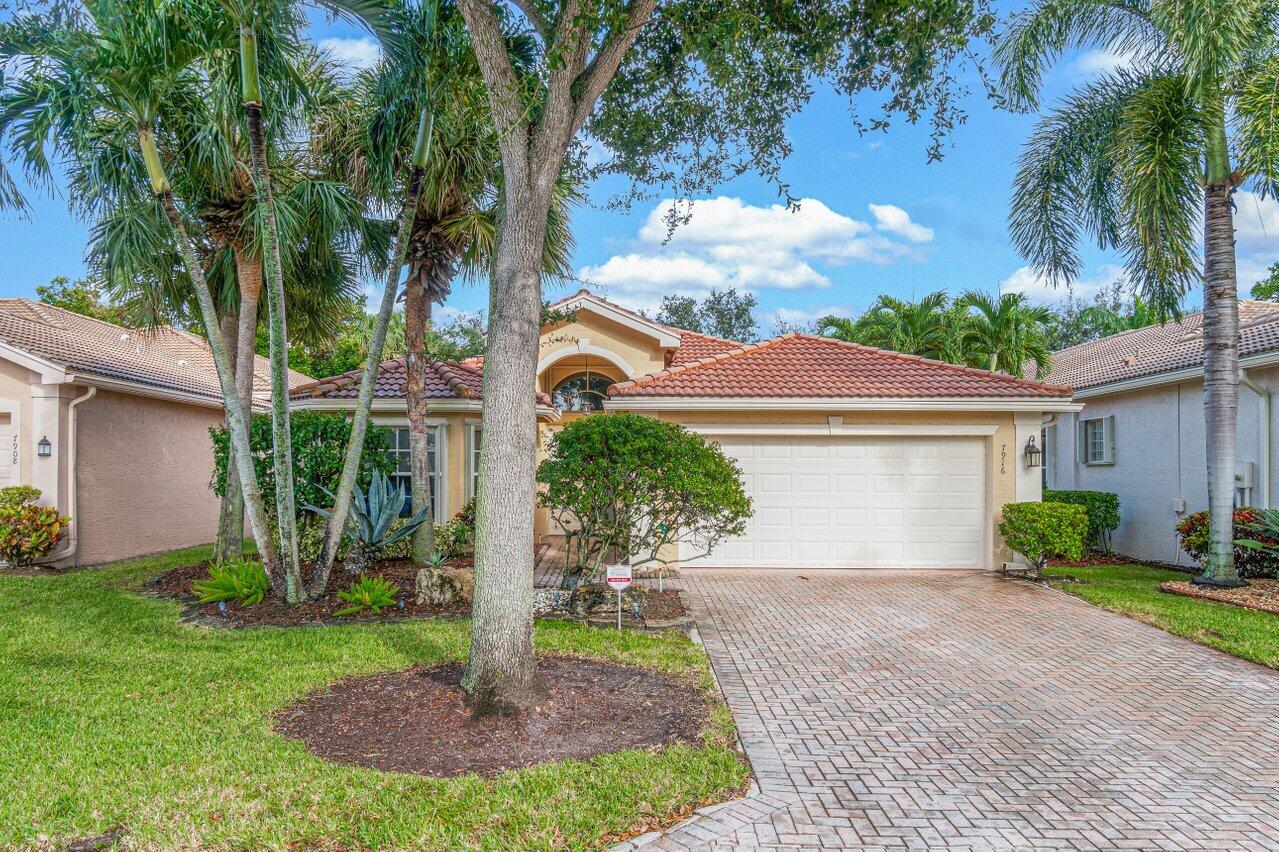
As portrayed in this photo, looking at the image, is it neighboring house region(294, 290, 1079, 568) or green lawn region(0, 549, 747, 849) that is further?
neighboring house region(294, 290, 1079, 568)

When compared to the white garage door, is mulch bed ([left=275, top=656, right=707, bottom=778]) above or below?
below

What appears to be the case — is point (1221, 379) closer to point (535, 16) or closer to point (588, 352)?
point (535, 16)

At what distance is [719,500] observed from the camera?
7.93m

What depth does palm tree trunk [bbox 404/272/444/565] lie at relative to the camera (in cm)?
1045

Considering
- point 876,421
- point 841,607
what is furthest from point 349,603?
point 876,421

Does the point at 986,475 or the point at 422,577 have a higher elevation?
the point at 986,475

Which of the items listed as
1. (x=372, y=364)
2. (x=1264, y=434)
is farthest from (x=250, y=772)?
(x=1264, y=434)

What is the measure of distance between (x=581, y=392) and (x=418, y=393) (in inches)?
312

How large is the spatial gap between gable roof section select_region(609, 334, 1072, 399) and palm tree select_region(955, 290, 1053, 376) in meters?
6.27

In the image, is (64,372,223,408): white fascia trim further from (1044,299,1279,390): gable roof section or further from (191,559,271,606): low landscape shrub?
(1044,299,1279,390): gable roof section

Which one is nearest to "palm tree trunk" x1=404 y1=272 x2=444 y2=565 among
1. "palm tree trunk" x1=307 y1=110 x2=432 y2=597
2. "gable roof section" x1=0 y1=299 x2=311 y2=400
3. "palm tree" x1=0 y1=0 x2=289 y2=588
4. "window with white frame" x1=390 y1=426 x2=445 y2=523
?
"palm tree trunk" x1=307 y1=110 x2=432 y2=597

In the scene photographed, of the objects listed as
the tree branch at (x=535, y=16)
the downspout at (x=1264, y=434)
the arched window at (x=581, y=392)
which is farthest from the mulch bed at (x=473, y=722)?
the arched window at (x=581, y=392)

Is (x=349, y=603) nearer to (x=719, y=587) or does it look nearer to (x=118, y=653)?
(x=118, y=653)

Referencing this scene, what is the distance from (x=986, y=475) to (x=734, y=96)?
8085 mm
